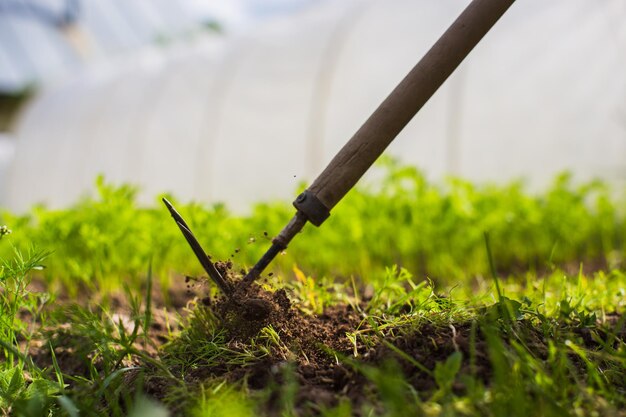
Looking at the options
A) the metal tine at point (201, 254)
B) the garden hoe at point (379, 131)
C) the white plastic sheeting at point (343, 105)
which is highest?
the white plastic sheeting at point (343, 105)

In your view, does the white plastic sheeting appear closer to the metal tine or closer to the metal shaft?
the metal shaft

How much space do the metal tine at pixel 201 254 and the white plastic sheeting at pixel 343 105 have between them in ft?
12.3

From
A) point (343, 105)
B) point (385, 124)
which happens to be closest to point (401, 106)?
point (385, 124)

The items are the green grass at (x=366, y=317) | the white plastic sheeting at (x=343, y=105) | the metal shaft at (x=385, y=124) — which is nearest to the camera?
the green grass at (x=366, y=317)

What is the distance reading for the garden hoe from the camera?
1.32 metres

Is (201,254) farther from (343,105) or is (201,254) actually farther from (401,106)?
(343,105)

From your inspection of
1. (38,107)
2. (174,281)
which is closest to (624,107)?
(174,281)

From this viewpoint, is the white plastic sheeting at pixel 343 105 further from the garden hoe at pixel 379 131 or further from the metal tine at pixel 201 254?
the metal tine at pixel 201 254

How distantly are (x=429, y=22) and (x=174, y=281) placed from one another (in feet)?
10.4

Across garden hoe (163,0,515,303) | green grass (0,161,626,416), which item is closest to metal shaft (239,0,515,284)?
garden hoe (163,0,515,303)

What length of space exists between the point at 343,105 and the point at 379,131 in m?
4.16

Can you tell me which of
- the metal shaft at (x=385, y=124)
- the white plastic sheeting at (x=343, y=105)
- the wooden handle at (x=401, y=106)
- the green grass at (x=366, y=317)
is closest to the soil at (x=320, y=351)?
the green grass at (x=366, y=317)

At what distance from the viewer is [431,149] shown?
5055mm

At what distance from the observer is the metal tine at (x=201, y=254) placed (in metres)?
1.37
